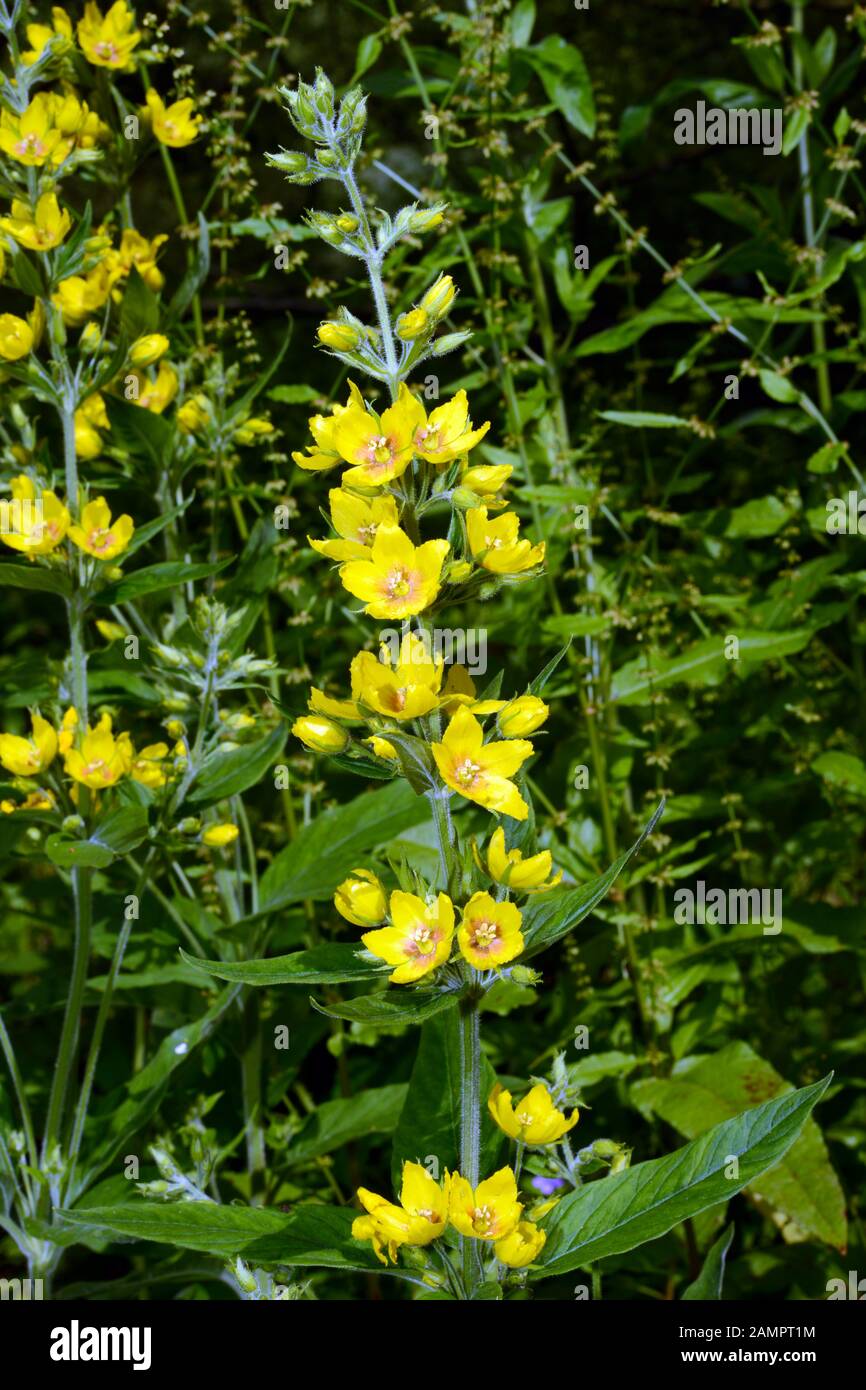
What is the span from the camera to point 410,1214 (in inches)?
52.4

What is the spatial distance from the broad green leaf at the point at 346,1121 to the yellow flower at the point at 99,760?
658 millimetres

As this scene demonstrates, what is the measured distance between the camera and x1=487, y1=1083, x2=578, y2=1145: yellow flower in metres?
1.41

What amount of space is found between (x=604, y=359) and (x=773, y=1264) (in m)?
2.45

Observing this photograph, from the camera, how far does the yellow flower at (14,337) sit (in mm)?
2061

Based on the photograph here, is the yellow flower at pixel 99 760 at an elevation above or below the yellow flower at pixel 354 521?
below

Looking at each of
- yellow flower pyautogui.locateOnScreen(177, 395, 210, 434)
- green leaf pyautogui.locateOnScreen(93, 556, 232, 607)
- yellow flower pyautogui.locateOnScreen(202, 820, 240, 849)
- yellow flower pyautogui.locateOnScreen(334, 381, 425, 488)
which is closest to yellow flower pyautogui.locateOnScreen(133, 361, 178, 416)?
yellow flower pyautogui.locateOnScreen(177, 395, 210, 434)

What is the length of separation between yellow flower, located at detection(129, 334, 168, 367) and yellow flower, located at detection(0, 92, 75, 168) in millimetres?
284

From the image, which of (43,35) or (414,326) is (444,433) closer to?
(414,326)

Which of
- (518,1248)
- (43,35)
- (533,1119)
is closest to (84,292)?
(43,35)

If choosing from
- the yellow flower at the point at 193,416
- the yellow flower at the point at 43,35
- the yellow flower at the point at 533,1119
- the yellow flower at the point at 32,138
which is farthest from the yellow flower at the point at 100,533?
the yellow flower at the point at 533,1119

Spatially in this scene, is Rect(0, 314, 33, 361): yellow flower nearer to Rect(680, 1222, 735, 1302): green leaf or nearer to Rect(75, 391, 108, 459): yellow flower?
Rect(75, 391, 108, 459): yellow flower

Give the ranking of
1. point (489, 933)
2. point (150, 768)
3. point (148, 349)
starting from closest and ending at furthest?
point (489, 933) → point (150, 768) → point (148, 349)

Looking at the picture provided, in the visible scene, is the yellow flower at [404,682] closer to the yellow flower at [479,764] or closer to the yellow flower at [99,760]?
the yellow flower at [479,764]

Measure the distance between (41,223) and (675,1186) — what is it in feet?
5.14
